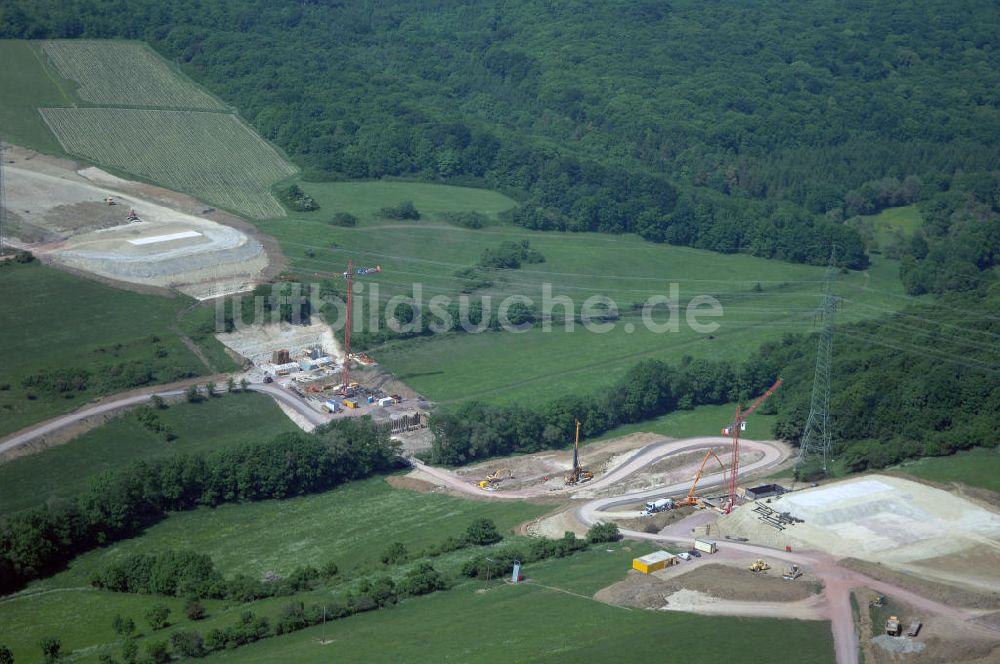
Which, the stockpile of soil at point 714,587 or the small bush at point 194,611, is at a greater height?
the stockpile of soil at point 714,587

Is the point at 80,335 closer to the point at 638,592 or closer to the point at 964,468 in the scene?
the point at 638,592

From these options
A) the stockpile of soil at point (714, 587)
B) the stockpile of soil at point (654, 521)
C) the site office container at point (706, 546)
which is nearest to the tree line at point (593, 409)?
the stockpile of soil at point (654, 521)

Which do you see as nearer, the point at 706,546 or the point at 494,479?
the point at 706,546

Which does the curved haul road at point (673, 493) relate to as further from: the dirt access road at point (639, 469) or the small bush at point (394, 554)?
the small bush at point (394, 554)

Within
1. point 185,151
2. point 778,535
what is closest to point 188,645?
point 778,535

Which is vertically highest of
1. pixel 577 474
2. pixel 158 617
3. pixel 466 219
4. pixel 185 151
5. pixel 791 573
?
pixel 185 151

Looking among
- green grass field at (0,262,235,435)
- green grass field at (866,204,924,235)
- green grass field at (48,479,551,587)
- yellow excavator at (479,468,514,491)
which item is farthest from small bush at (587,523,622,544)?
green grass field at (866,204,924,235)

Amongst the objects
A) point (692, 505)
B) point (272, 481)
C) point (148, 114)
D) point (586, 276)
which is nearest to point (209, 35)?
point (148, 114)

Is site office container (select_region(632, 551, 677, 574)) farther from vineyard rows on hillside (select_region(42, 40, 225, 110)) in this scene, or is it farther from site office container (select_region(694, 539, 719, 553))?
vineyard rows on hillside (select_region(42, 40, 225, 110))
